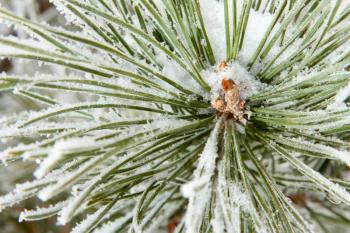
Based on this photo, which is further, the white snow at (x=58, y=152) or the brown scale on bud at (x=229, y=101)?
the brown scale on bud at (x=229, y=101)

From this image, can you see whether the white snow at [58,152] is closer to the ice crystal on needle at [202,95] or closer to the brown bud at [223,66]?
the ice crystal on needle at [202,95]

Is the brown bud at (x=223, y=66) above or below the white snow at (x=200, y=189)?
above

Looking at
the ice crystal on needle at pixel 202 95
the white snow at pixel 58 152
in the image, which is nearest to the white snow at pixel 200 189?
the ice crystal on needle at pixel 202 95

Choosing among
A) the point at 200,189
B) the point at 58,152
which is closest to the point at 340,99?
the point at 200,189

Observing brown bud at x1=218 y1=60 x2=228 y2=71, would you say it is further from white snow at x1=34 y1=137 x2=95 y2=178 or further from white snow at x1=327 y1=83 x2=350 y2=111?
white snow at x1=34 y1=137 x2=95 y2=178

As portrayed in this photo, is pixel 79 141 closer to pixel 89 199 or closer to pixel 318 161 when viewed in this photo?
pixel 89 199

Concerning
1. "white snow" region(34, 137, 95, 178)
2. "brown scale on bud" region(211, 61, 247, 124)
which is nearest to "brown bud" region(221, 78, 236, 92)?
"brown scale on bud" region(211, 61, 247, 124)

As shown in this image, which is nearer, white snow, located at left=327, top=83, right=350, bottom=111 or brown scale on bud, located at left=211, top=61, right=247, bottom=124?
white snow, located at left=327, top=83, right=350, bottom=111

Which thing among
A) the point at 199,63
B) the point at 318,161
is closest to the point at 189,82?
the point at 199,63
